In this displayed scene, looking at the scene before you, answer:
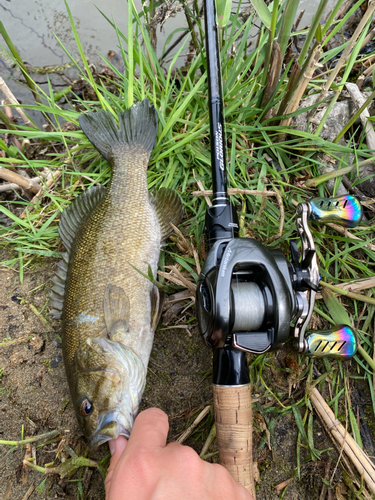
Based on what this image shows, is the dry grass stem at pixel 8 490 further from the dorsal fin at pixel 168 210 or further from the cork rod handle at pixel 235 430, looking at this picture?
the dorsal fin at pixel 168 210

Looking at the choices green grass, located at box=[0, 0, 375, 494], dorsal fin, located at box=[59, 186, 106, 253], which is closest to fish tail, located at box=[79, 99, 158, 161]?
green grass, located at box=[0, 0, 375, 494]

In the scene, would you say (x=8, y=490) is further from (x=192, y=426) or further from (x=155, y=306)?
(x=155, y=306)

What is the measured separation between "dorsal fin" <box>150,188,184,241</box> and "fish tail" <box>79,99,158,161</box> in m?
0.41

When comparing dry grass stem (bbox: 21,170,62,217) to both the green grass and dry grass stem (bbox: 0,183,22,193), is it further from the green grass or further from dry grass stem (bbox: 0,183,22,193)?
dry grass stem (bbox: 0,183,22,193)

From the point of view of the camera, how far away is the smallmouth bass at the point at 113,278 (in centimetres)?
187

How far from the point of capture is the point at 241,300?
4.55 ft

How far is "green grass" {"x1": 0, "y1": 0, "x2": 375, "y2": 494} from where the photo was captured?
7.01ft

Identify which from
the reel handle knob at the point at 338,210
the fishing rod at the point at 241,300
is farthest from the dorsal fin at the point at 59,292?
the reel handle knob at the point at 338,210

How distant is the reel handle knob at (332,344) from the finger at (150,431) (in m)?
0.99

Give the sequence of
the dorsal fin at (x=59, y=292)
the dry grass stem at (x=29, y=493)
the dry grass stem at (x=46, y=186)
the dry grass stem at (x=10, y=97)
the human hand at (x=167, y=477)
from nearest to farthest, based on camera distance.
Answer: the human hand at (x=167, y=477) → the dry grass stem at (x=29, y=493) → the dorsal fin at (x=59, y=292) → the dry grass stem at (x=10, y=97) → the dry grass stem at (x=46, y=186)

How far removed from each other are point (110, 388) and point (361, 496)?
1698mm

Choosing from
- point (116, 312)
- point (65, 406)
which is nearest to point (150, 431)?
point (116, 312)

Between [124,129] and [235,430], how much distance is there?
2.26m

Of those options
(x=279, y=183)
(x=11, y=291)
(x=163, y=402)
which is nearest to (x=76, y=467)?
(x=163, y=402)
